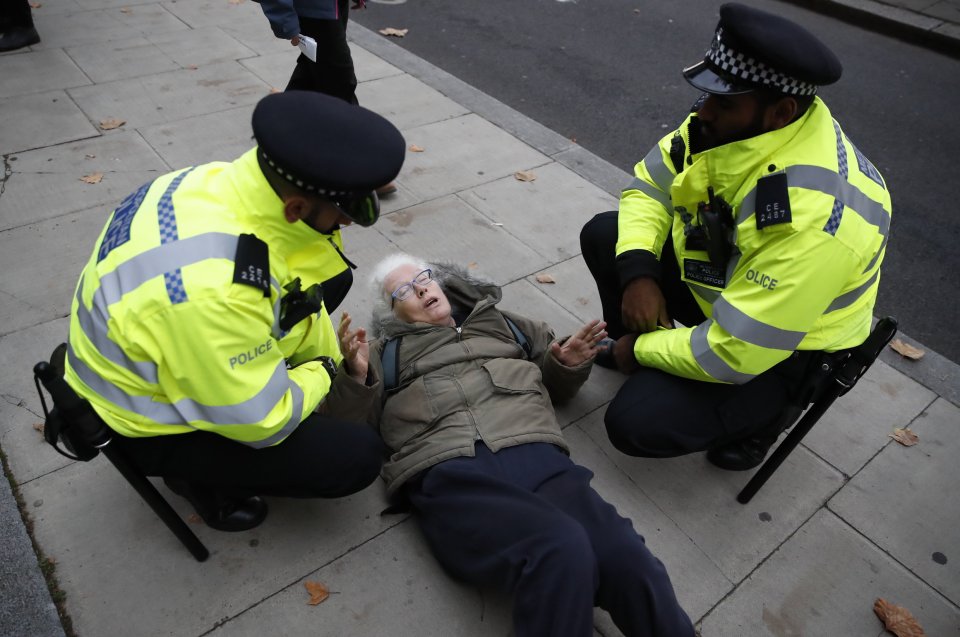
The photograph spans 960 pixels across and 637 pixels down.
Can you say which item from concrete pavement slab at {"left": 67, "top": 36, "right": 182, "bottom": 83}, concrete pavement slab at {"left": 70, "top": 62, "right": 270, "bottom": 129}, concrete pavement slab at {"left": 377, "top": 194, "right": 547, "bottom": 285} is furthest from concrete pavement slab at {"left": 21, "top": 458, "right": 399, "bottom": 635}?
concrete pavement slab at {"left": 67, "top": 36, "right": 182, "bottom": 83}

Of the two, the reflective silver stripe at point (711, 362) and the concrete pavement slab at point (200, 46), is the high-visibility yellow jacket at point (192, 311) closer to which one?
the reflective silver stripe at point (711, 362)

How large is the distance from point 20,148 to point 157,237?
3866mm

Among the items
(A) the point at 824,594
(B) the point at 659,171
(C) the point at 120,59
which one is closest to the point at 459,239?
(B) the point at 659,171

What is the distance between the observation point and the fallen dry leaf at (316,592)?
2430 mm

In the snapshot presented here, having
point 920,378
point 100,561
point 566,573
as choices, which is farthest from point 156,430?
point 920,378

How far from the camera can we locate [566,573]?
210 cm

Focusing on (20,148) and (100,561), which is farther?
(20,148)

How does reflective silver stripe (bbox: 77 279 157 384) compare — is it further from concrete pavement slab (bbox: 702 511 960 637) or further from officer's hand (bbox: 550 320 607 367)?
concrete pavement slab (bbox: 702 511 960 637)

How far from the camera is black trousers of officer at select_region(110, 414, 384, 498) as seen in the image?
2217 millimetres

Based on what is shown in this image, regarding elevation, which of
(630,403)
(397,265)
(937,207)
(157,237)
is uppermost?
(157,237)

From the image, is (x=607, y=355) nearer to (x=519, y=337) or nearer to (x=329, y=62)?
(x=519, y=337)

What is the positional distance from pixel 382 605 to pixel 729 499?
1.56 meters

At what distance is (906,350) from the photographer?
3822 millimetres

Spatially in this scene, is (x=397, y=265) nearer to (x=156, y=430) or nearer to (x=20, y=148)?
(x=156, y=430)
